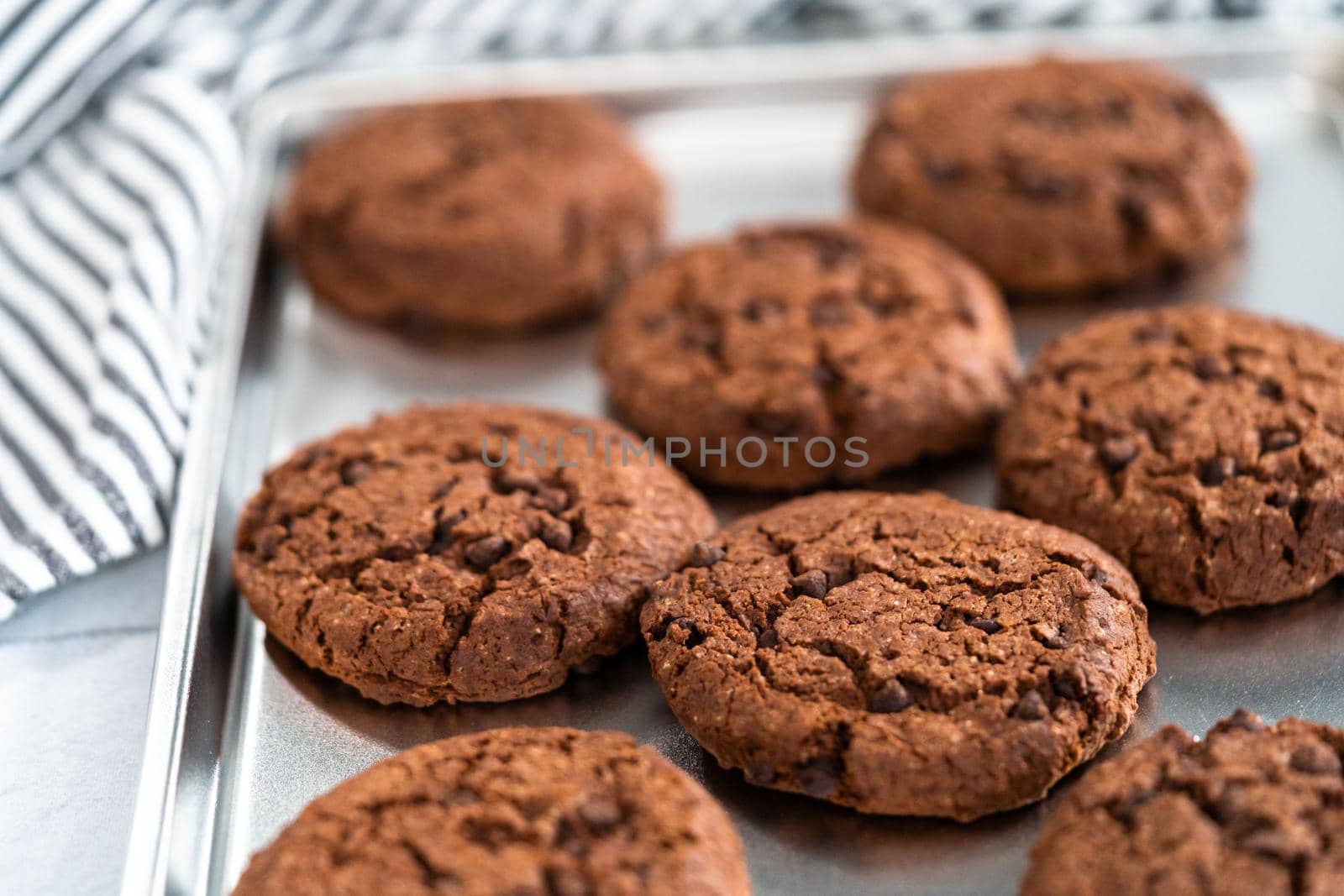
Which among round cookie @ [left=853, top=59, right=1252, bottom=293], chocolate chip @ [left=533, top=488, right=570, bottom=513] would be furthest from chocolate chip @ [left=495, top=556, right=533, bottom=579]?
round cookie @ [left=853, top=59, right=1252, bottom=293]

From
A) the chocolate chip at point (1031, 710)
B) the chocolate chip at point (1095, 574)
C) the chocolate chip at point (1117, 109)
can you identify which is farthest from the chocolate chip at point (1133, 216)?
the chocolate chip at point (1031, 710)

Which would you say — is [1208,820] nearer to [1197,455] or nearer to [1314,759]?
[1314,759]

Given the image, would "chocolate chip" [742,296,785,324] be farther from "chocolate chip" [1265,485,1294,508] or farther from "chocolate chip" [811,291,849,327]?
"chocolate chip" [1265,485,1294,508]

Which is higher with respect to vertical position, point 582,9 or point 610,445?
point 582,9

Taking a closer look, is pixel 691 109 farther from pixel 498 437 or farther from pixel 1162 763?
pixel 1162 763

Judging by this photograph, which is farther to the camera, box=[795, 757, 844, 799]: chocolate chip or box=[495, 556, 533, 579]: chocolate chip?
box=[495, 556, 533, 579]: chocolate chip

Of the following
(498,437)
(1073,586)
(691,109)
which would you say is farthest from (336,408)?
(1073,586)
